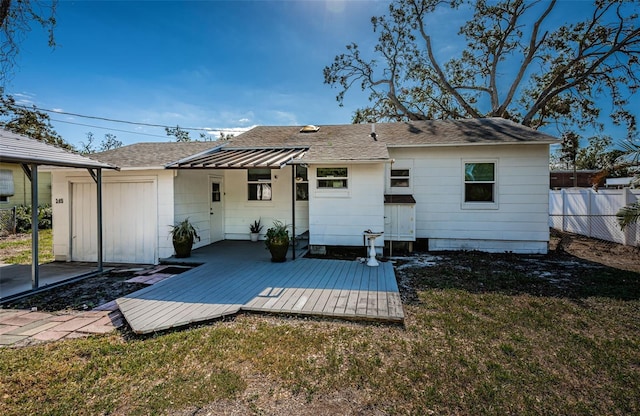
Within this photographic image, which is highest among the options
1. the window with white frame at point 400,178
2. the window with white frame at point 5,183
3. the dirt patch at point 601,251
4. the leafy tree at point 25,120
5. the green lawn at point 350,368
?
the leafy tree at point 25,120

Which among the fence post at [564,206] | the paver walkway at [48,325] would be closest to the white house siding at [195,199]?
the paver walkway at [48,325]

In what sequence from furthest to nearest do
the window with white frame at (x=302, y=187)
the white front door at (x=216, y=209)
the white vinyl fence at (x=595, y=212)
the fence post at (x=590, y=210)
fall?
the fence post at (x=590, y=210)
the window with white frame at (x=302, y=187)
the white front door at (x=216, y=209)
the white vinyl fence at (x=595, y=212)

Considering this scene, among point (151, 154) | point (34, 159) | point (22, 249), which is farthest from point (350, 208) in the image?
point (22, 249)

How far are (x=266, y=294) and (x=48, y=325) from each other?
3094mm

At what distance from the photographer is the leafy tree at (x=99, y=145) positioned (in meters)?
27.1

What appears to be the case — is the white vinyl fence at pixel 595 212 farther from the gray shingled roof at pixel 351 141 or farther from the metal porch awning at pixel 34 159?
the metal porch awning at pixel 34 159

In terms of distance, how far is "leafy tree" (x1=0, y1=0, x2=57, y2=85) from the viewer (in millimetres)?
8834

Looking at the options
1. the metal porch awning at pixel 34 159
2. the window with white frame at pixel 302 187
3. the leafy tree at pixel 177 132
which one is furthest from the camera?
the leafy tree at pixel 177 132

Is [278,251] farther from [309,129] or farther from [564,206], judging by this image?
[564,206]

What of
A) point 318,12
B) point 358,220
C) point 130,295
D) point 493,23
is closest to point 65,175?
point 130,295

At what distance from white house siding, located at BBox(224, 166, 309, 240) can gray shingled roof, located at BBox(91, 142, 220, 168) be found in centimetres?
151

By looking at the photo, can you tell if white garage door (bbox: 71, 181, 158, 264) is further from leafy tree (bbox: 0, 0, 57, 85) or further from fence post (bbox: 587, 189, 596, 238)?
fence post (bbox: 587, 189, 596, 238)

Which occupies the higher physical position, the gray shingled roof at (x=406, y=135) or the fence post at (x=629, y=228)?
the gray shingled roof at (x=406, y=135)

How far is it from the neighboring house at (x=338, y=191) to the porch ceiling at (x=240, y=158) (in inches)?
1.5
